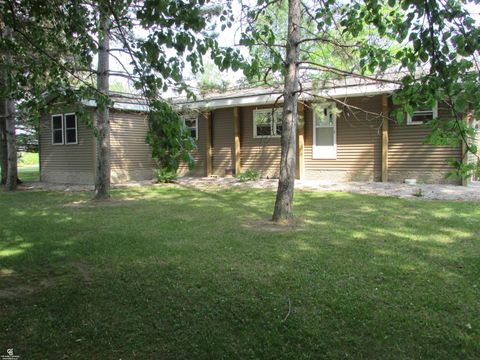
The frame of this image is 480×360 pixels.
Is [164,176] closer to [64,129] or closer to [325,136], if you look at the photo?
[64,129]

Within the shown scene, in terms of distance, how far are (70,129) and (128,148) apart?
2.42 meters

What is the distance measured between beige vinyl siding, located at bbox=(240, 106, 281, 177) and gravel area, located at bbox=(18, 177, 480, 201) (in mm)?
838

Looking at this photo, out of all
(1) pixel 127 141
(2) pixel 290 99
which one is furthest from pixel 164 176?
(2) pixel 290 99

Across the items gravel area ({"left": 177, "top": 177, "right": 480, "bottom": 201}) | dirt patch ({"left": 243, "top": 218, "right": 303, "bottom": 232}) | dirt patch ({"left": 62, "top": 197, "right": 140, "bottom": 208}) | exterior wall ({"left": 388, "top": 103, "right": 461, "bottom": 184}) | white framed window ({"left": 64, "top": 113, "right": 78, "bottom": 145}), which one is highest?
white framed window ({"left": 64, "top": 113, "right": 78, "bottom": 145})

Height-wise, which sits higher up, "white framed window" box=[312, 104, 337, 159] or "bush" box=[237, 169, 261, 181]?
"white framed window" box=[312, 104, 337, 159]

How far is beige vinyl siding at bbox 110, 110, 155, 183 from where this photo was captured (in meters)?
15.7

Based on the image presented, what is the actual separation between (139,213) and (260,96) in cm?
734

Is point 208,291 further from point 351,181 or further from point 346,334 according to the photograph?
point 351,181

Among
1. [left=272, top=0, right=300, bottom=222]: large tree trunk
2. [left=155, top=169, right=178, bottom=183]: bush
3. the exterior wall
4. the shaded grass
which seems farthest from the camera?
the shaded grass

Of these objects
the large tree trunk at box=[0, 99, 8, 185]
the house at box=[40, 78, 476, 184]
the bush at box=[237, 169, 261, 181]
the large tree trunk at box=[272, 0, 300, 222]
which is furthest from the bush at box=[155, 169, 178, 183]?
the large tree trunk at box=[272, 0, 300, 222]

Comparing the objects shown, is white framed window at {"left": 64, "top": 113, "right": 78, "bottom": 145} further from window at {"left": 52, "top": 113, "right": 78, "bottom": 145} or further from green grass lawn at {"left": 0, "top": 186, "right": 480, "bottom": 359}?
green grass lawn at {"left": 0, "top": 186, "right": 480, "bottom": 359}

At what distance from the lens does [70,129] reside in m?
15.9

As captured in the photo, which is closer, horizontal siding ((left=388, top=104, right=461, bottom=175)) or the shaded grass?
horizontal siding ((left=388, top=104, right=461, bottom=175))

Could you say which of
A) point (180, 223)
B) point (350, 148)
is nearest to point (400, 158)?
point (350, 148)
